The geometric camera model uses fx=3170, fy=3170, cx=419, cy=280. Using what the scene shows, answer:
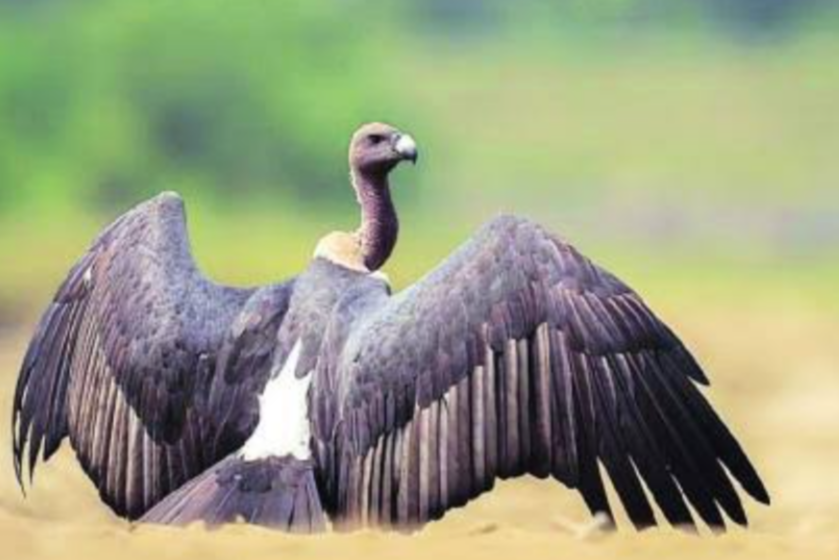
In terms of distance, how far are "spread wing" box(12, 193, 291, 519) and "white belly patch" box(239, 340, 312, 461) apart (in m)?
0.09

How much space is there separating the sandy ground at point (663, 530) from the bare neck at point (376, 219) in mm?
1105

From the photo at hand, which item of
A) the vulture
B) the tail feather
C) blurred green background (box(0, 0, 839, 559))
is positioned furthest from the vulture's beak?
blurred green background (box(0, 0, 839, 559))

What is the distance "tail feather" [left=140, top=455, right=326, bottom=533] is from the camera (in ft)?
36.2

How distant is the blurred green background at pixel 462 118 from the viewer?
154ft

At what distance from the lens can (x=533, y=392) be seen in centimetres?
1110

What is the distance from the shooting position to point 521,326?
11.1 m

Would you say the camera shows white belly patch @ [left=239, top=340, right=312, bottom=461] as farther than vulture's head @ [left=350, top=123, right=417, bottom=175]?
No

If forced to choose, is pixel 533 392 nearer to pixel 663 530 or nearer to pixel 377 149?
pixel 663 530

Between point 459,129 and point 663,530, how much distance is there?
43682 mm

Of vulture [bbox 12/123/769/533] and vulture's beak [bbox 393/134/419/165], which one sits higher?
vulture's beak [bbox 393/134/419/165]

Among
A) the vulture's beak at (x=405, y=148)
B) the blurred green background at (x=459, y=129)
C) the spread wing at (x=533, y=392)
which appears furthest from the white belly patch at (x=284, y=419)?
the blurred green background at (x=459, y=129)

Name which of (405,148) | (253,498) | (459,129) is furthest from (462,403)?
(459,129)

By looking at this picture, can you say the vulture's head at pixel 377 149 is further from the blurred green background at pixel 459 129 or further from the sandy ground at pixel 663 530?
the blurred green background at pixel 459 129

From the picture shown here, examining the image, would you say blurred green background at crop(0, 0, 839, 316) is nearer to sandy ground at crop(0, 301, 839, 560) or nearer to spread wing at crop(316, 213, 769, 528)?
sandy ground at crop(0, 301, 839, 560)
